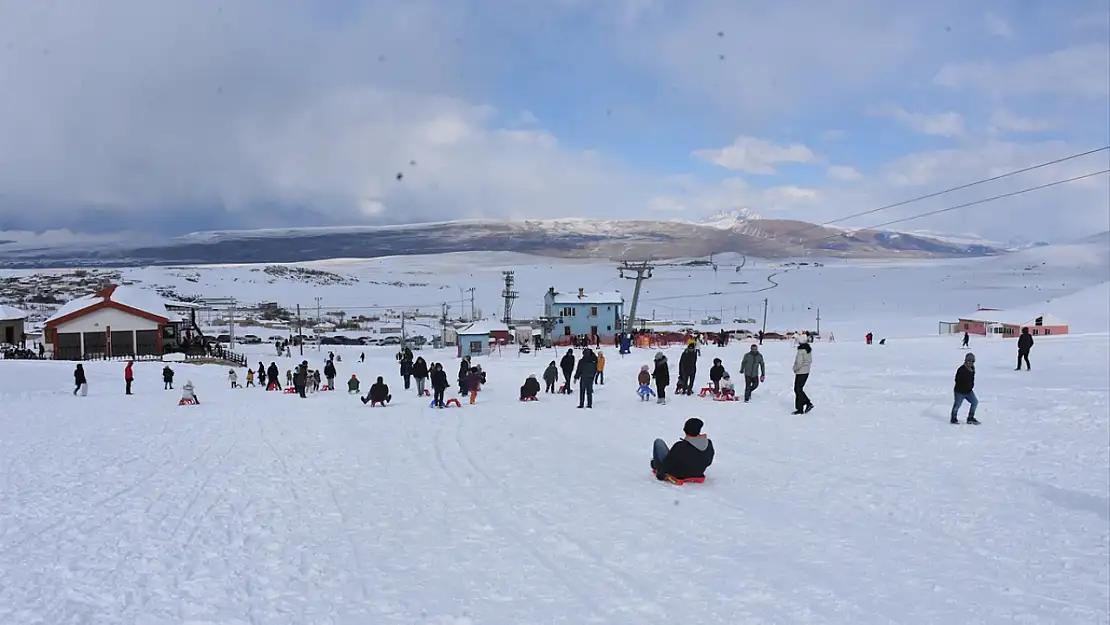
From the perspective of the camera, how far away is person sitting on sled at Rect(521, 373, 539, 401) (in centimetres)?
2108

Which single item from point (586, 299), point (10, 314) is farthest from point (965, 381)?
point (10, 314)

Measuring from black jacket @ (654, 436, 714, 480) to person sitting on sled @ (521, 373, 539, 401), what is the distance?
10573mm

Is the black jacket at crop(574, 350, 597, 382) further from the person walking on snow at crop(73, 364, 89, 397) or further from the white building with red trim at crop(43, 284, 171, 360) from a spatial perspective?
the white building with red trim at crop(43, 284, 171, 360)

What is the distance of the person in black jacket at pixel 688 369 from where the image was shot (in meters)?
20.4

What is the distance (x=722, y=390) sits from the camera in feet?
65.7

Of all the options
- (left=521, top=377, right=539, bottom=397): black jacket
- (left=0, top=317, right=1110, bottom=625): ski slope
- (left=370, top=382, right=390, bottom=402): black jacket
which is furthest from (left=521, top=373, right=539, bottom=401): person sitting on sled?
(left=370, top=382, right=390, bottom=402): black jacket

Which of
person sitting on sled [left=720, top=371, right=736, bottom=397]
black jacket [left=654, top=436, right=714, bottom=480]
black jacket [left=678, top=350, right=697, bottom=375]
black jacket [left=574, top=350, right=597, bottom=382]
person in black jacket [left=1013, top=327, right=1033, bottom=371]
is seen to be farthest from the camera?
person in black jacket [left=1013, top=327, right=1033, bottom=371]

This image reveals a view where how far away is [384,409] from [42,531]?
12.1 metres

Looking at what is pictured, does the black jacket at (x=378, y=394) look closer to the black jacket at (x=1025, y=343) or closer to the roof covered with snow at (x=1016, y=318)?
the black jacket at (x=1025, y=343)

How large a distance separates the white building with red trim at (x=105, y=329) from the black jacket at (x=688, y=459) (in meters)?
47.2

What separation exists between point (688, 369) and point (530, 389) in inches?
171

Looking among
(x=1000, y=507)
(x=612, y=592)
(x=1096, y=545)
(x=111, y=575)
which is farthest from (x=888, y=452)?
(x=111, y=575)

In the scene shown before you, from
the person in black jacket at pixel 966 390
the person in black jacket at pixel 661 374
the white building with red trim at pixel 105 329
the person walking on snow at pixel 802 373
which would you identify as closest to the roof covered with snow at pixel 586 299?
the white building with red trim at pixel 105 329

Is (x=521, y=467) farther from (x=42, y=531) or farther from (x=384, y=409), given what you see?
(x=384, y=409)
